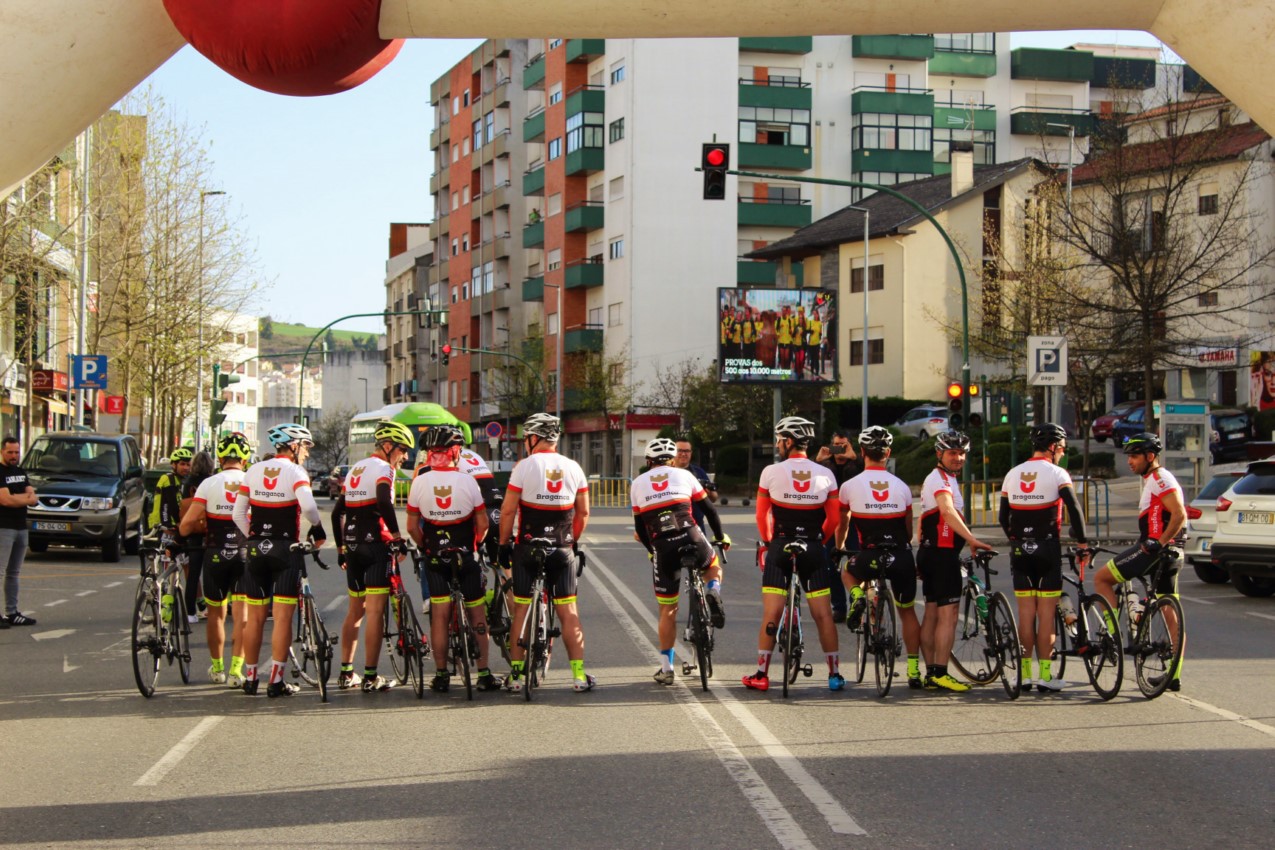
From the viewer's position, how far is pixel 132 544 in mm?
29281

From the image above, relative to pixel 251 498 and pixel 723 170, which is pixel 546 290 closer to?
pixel 723 170

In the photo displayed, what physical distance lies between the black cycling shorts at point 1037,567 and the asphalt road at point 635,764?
75 cm

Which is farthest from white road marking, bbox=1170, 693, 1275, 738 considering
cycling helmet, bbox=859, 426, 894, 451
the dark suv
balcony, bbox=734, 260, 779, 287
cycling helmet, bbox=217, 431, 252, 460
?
balcony, bbox=734, 260, 779, 287

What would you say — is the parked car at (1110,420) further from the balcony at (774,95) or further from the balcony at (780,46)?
the balcony at (780,46)

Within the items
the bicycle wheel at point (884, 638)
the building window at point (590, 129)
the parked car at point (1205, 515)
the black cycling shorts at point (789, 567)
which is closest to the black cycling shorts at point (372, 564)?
the black cycling shorts at point (789, 567)

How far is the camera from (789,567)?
11375 millimetres

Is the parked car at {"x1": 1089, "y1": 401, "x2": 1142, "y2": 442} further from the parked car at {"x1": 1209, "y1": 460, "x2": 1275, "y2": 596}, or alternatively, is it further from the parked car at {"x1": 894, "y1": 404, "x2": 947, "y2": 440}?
the parked car at {"x1": 1209, "y1": 460, "x2": 1275, "y2": 596}

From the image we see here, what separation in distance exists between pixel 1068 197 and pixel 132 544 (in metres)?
23.3

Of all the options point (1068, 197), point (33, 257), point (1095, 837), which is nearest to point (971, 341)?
point (1068, 197)

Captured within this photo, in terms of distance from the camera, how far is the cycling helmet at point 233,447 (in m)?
12.1

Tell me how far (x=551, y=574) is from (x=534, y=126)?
73263 mm

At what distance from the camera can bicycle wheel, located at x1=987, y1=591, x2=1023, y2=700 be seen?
11.2 m

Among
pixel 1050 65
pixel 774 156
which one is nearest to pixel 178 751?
pixel 774 156

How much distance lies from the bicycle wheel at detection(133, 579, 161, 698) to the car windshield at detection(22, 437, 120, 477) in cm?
1671
